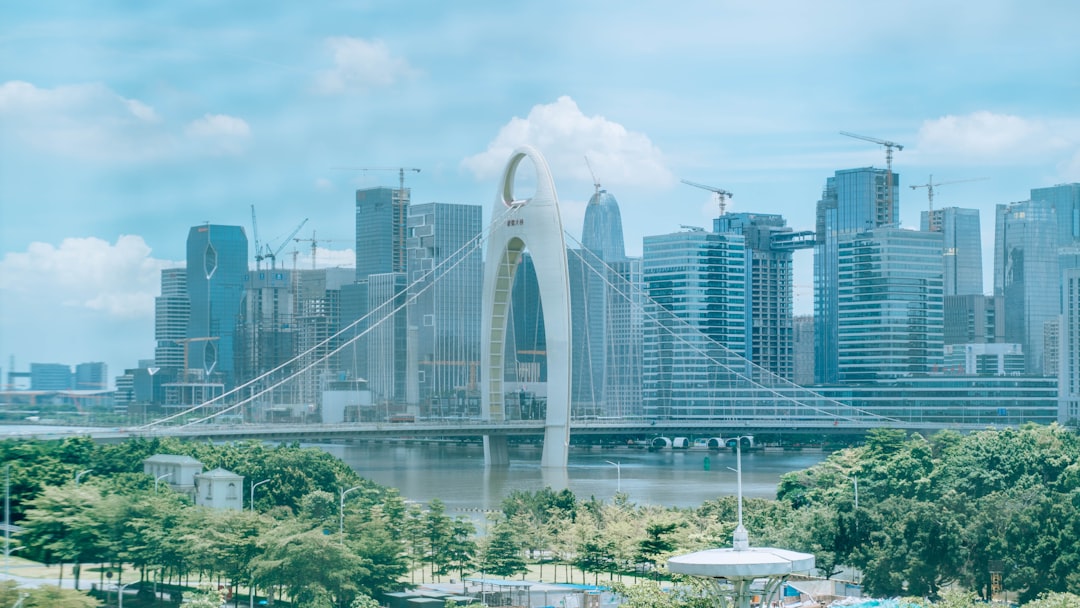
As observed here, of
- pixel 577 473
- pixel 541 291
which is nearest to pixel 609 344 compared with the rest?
pixel 577 473

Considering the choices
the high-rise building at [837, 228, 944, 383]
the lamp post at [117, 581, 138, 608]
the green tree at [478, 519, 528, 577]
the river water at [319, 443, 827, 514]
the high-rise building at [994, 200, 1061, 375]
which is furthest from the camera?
the high-rise building at [994, 200, 1061, 375]

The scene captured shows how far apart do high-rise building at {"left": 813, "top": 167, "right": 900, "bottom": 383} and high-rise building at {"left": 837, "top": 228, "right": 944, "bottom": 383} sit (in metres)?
15.4

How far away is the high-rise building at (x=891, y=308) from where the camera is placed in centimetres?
13350

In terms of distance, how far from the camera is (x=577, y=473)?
79062 millimetres

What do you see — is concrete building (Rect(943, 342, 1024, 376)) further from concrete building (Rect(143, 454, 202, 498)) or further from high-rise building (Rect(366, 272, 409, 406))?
concrete building (Rect(143, 454, 202, 498))

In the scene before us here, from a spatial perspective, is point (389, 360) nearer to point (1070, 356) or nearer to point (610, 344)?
point (610, 344)

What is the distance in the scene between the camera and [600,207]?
7141 inches

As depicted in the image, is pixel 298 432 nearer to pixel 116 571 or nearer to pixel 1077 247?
pixel 116 571

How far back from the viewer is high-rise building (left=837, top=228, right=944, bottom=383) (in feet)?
438

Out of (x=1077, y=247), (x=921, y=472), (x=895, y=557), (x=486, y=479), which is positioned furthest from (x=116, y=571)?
(x=1077, y=247)

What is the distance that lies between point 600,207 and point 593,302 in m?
66.9

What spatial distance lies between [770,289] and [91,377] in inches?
3443

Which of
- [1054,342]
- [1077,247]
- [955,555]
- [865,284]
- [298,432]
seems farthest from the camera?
[1077,247]

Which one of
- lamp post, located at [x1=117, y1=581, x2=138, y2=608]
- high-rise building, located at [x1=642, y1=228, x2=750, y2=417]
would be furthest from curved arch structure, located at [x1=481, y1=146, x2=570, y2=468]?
high-rise building, located at [x1=642, y1=228, x2=750, y2=417]
